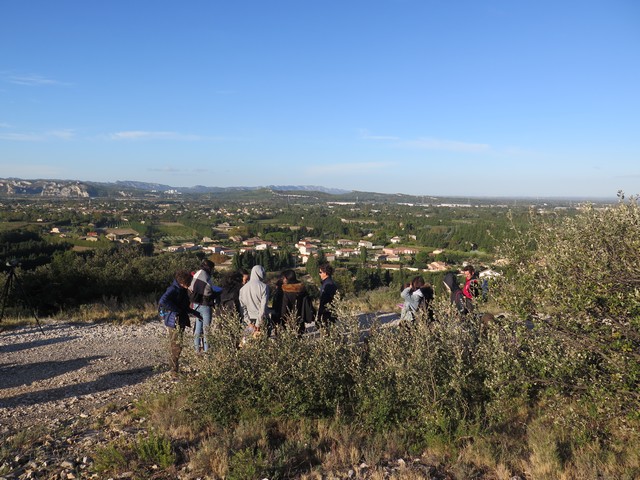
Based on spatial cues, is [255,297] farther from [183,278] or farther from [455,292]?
[455,292]

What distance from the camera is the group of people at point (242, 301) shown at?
648 centimetres

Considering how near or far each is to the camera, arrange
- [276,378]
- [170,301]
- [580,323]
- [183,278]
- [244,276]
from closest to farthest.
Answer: [580,323] < [276,378] < [170,301] < [183,278] < [244,276]

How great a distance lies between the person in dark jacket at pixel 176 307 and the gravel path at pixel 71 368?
0.88 feet

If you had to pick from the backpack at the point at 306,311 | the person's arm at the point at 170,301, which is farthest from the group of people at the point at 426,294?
the person's arm at the point at 170,301

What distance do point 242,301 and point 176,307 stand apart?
0.98 meters

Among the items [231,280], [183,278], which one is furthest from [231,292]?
[183,278]

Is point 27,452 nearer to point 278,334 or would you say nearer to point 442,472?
point 278,334

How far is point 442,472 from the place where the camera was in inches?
161

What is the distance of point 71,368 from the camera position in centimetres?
741

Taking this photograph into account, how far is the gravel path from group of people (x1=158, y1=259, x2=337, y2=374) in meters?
0.51

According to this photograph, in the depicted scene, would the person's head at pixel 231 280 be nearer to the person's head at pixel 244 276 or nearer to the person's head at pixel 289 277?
the person's head at pixel 244 276

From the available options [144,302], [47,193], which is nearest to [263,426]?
[144,302]

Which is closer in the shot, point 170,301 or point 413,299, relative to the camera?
point 170,301

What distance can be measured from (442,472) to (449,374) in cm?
97
